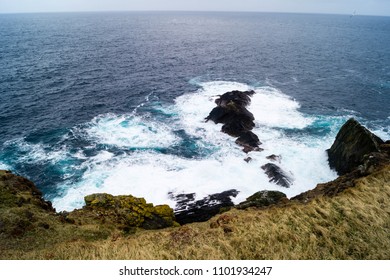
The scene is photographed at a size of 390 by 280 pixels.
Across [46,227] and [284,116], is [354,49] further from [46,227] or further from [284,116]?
[46,227]

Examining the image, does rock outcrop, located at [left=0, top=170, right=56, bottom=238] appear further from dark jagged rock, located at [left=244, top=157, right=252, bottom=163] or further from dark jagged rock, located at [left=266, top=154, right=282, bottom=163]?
dark jagged rock, located at [left=266, top=154, right=282, bottom=163]

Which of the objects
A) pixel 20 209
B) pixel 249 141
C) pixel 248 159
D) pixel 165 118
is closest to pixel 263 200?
pixel 248 159

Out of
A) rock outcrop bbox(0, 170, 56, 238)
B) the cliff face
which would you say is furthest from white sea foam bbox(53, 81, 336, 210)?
the cliff face

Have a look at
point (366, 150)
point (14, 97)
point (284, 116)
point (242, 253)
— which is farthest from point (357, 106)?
point (14, 97)

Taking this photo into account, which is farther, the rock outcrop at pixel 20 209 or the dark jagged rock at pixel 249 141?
the dark jagged rock at pixel 249 141

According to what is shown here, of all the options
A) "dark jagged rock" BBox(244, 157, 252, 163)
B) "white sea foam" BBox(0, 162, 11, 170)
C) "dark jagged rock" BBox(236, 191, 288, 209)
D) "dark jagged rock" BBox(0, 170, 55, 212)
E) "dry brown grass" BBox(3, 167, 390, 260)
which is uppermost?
"dry brown grass" BBox(3, 167, 390, 260)

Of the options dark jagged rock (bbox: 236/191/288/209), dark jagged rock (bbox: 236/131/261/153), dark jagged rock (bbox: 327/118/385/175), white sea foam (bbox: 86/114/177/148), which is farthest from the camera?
white sea foam (bbox: 86/114/177/148)

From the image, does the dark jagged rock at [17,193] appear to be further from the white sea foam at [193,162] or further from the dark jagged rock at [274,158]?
the dark jagged rock at [274,158]

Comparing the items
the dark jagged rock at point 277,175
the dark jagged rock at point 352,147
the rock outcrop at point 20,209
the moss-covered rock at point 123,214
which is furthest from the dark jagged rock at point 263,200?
the rock outcrop at point 20,209
